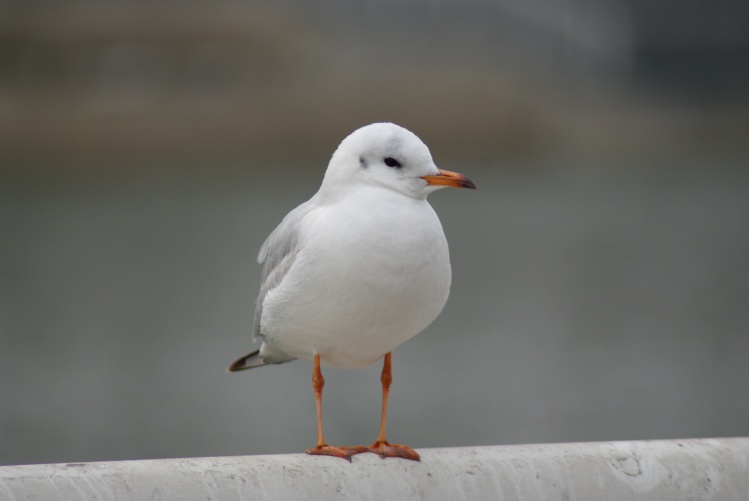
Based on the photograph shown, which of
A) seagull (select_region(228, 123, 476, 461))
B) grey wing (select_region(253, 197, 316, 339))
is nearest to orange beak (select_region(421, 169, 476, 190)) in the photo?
seagull (select_region(228, 123, 476, 461))

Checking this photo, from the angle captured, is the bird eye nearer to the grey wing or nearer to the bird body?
the bird body

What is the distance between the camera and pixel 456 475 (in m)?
2.19

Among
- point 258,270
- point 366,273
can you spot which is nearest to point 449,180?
point 366,273

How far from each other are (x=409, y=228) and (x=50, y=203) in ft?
22.5

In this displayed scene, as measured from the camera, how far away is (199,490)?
6.50 ft

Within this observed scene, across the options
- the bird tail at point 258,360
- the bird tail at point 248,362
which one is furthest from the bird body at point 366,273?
the bird tail at point 248,362

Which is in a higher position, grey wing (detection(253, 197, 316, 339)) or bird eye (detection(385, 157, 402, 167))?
bird eye (detection(385, 157, 402, 167))

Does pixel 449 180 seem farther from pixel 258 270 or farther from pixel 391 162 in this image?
pixel 258 270

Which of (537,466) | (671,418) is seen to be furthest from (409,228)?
(671,418)

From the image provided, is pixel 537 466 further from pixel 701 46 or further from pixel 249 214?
pixel 701 46

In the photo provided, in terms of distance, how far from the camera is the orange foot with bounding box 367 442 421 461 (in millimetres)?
2254

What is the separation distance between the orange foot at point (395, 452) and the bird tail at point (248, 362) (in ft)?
2.04

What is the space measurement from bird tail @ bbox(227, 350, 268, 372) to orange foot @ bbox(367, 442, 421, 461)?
2.04 ft

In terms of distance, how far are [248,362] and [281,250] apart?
51 cm
